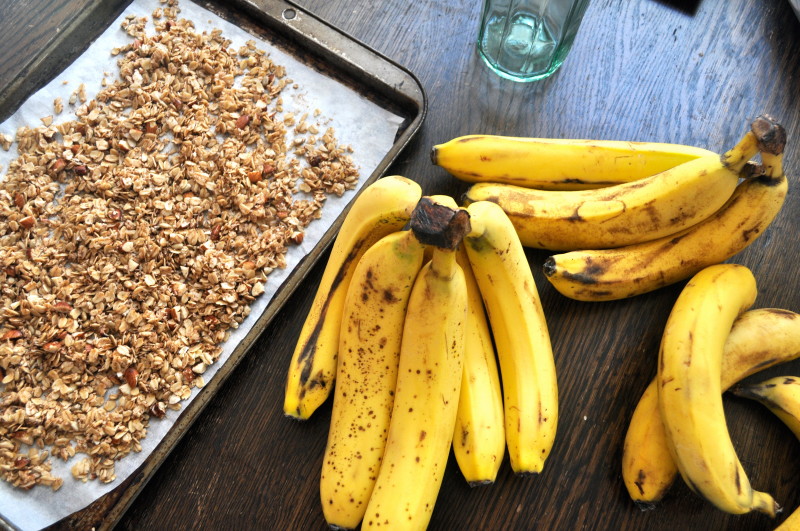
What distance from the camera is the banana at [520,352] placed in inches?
31.1

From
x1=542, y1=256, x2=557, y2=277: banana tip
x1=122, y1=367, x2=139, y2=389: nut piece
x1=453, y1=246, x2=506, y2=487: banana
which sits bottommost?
x1=122, y1=367, x2=139, y2=389: nut piece

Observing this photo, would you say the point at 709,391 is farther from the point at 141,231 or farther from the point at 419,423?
the point at 141,231

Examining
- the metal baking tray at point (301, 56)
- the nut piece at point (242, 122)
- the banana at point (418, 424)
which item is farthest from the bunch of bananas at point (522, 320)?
the nut piece at point (242, 122)

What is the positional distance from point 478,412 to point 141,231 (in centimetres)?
60

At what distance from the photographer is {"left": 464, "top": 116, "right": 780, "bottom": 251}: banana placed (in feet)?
2.69

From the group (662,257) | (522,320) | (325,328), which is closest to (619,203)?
(662,257)

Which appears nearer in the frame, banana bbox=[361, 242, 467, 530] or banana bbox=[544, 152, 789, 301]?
banana bbox=[361, 242, 467, 530]

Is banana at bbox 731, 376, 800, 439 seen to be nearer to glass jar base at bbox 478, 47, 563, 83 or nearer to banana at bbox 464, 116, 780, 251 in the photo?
banana at bbox 464, 116, 780, 251

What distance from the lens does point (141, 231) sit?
977mm

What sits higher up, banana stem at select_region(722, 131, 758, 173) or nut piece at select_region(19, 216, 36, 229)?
banana stem at select_region(722, 131, 758, 173)

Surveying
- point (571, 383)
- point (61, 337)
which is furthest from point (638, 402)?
point (61, 337)

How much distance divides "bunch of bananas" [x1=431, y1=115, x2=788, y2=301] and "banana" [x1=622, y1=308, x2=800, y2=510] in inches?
4.3

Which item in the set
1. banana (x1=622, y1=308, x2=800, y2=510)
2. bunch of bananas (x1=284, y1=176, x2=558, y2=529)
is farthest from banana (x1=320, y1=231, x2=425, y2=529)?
banana (x1=622, y1=308, x2=800, y2=510)

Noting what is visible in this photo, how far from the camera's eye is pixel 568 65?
113cm
